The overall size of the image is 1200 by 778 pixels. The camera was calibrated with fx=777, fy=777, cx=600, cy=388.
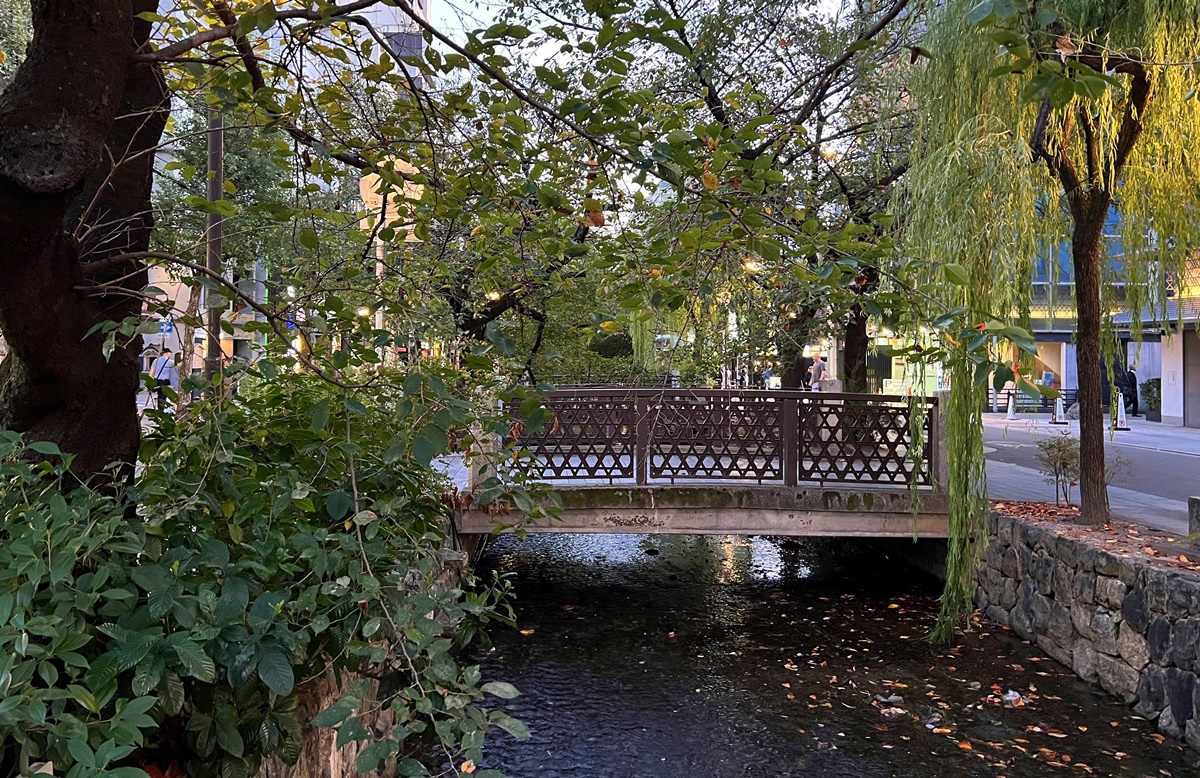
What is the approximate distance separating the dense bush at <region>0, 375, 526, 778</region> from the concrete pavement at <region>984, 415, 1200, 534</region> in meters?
8.25

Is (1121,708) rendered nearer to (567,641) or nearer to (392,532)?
(567,641)

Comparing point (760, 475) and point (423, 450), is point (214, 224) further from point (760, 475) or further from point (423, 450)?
point (760, 475)

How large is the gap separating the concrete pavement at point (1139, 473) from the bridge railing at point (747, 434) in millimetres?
2141

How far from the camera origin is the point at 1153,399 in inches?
931

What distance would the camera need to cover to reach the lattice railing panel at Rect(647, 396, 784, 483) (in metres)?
8.88

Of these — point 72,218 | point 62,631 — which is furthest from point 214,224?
point 62,631

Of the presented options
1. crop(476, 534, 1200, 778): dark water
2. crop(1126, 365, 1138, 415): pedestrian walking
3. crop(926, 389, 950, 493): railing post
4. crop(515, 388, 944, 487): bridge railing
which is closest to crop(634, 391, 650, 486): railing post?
crop(515, 388, 944, 487): bridge railing

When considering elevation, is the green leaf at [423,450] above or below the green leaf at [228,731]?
above

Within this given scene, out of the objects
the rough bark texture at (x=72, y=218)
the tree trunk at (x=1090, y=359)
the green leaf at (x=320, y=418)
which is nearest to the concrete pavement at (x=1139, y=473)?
the tree trunk at (x=1090, y=359)

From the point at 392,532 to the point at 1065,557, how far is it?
663cm

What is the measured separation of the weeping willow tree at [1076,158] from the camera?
20.9ft

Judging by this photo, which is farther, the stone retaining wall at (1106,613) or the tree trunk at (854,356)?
the tree trunk at (854,356)

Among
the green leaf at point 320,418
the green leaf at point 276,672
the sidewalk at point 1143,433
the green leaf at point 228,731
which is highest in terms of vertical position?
the green leaf at point 320,418

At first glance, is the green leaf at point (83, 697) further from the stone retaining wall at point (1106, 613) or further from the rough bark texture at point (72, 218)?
the stone retaining wall at point (1106, 613)
